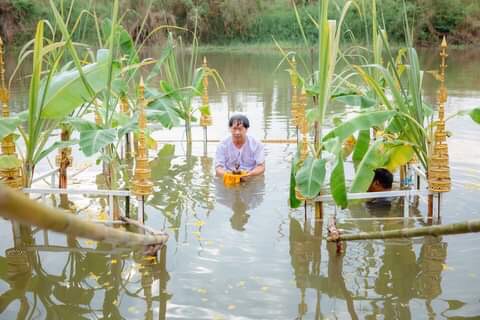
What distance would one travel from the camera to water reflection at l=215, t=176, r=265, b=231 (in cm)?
446

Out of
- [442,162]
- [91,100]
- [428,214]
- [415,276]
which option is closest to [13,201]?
[415,276]

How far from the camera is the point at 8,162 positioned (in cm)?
368

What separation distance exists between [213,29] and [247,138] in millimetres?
24742

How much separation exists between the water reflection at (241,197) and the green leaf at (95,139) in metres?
1.15

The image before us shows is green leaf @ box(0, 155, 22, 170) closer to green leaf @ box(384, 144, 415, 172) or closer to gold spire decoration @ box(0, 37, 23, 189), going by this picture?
gold spire decoration @ box(0, 37, 23, 189)

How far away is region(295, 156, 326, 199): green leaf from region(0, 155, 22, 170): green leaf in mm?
1827

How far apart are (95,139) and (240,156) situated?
2.12m

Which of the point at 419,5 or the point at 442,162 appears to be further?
the point at 419,5

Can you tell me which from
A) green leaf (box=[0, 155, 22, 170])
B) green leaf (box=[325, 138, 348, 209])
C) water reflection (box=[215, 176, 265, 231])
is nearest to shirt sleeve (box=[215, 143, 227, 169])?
water reflection (box=[215, 176, 265, 231])

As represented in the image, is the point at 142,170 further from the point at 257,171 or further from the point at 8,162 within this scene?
the point at 257,171

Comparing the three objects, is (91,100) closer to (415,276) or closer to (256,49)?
(415,276)

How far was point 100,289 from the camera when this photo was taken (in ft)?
10.5

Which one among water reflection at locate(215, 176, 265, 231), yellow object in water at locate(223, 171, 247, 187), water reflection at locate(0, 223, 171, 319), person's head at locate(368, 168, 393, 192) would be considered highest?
person's head at locate(368, 168, 393, 192)

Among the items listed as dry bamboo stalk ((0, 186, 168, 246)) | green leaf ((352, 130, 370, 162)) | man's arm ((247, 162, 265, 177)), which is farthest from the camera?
man's arm ((247, 162, 265, 177))
